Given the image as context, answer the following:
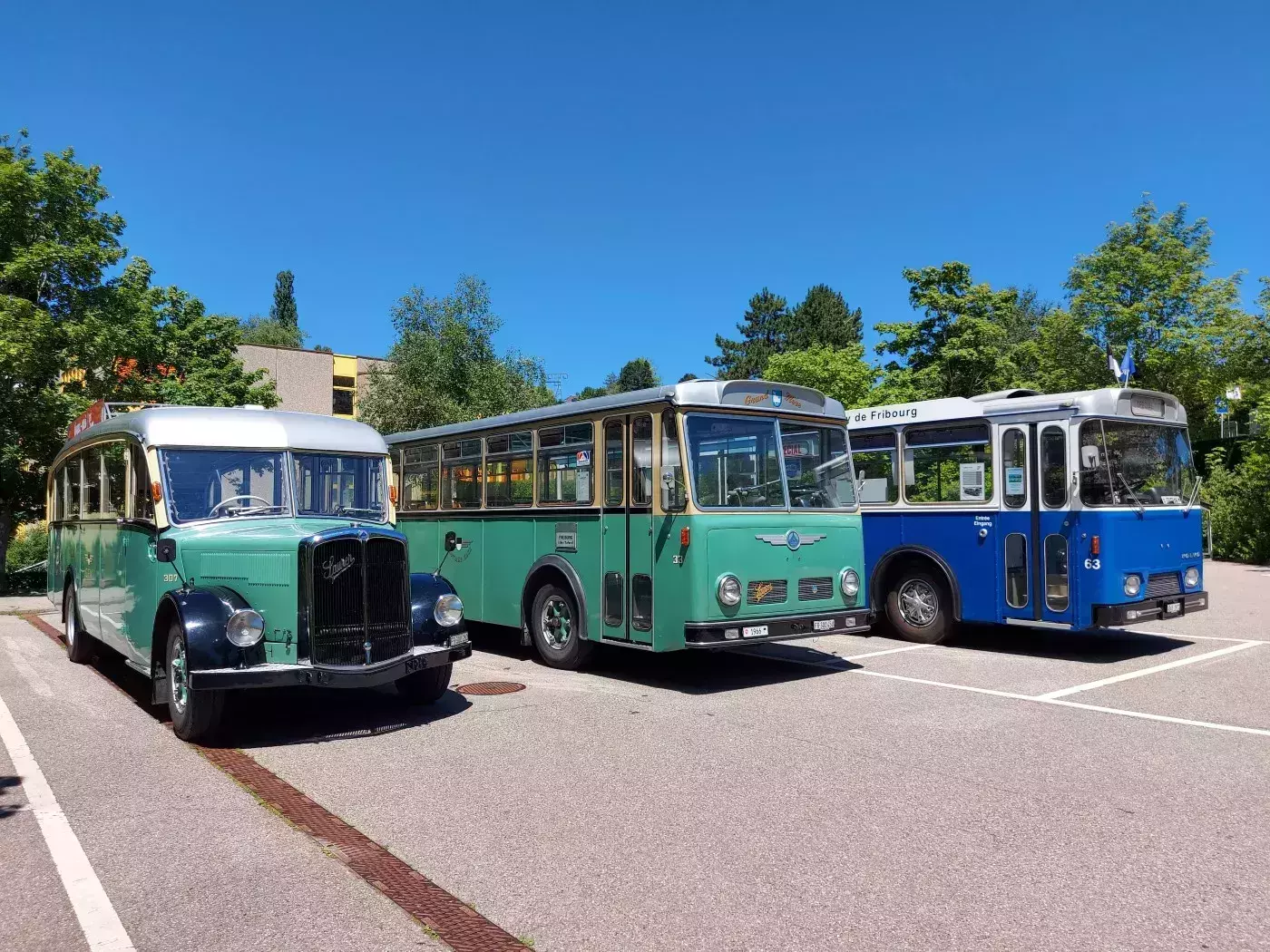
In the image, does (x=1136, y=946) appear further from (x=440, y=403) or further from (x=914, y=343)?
(x=440, y=403)

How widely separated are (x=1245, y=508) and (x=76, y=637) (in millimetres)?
28272

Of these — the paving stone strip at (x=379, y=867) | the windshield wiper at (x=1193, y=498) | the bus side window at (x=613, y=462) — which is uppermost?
the bus side window at (x=613, y=462)

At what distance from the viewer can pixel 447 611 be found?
7.69m

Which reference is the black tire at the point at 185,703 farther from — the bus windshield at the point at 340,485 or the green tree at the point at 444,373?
the green tree at the point at 444,373

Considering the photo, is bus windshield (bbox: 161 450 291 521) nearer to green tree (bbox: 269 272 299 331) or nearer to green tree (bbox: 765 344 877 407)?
green tree (bbox: 765 344 877 407)

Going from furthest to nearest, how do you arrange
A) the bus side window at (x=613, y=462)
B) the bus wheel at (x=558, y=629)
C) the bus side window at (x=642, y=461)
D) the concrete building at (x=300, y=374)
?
the concrete building at (x=300, y=374) < the bus wheel at (x=558, y=629) < the bus side window at (x=613, y=462) < the bus side window at (x=642, y=461)

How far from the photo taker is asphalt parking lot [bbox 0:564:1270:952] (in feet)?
12.9

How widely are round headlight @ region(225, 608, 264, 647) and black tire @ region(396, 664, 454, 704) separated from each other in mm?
A: 1622

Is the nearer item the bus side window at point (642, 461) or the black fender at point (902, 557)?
the bus side window at point (642, 461)

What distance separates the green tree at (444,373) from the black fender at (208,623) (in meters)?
35.6

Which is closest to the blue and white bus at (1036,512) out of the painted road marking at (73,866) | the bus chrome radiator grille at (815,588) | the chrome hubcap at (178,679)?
the bus chrome radiator grille at (815,588)

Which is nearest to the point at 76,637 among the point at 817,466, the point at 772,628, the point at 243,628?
the point at 243,628

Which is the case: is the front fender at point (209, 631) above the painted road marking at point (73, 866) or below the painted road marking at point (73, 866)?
above

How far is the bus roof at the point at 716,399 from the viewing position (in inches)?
346
